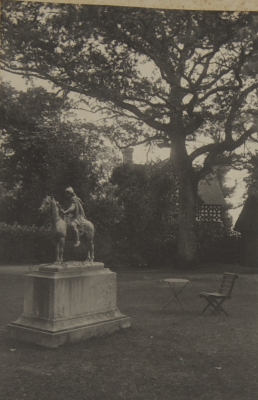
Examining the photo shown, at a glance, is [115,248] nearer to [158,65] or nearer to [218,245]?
[218,245]

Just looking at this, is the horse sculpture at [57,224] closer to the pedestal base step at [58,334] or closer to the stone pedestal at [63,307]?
the stone pedestal at [63,307]

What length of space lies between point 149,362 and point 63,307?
1848 mm

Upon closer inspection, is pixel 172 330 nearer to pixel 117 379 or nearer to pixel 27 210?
pixel 117 379

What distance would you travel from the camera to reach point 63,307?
25.3 feet

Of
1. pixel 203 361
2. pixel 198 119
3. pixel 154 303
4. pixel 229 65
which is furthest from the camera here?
pixel 198 119

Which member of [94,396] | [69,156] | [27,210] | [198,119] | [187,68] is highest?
[187,68]

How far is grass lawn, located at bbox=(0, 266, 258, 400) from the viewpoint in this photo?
562cm

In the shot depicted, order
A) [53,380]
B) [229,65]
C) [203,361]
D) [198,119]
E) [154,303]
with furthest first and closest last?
[198,119] < [229,65] < [154,303] < [203,361] < [53,380]

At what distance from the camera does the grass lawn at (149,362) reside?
5.62 metres

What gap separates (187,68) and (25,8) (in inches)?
428

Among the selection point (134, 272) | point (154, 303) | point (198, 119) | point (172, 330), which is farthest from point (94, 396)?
point (198, 119)

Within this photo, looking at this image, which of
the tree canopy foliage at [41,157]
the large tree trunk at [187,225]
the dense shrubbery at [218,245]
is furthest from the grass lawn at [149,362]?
the dense shrubbery at [218,245]

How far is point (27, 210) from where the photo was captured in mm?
22516

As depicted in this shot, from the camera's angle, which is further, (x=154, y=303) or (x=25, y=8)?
(x=154, y=303)
